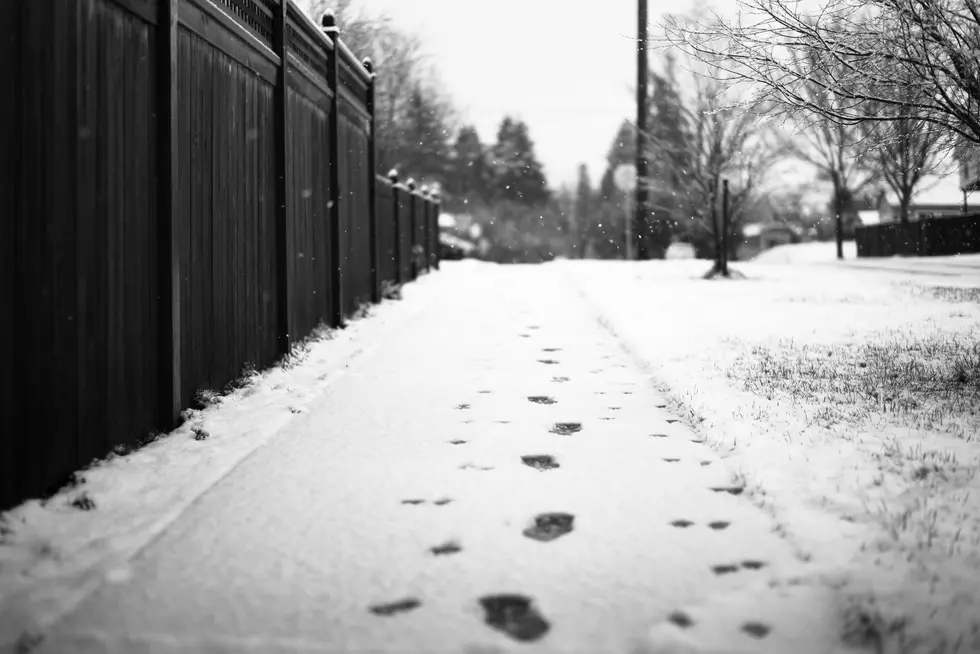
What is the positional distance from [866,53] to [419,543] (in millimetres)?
3865

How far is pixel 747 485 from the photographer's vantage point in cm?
343

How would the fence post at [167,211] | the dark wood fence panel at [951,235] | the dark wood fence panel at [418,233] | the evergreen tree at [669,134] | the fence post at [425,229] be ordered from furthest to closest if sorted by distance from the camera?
the dark wood fence panel at [951,235] < the fence post at [425,229] < the evergreen tree at [669,134] < the dark wood fence panel at [418,233] < the fence post at [167,211]

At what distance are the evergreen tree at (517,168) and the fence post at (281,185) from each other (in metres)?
51.2

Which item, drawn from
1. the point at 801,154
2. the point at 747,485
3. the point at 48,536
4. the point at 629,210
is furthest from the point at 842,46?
the point at 629,210

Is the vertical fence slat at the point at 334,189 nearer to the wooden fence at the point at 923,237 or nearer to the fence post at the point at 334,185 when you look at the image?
the fence post at the point at 334,185

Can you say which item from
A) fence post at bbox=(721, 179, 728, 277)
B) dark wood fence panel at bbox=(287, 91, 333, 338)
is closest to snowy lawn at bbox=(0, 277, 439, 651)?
dark wood fence panel at bbox=(287, 91, 333, 338)

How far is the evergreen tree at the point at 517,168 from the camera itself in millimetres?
57522

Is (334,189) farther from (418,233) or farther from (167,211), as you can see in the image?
(418,233)

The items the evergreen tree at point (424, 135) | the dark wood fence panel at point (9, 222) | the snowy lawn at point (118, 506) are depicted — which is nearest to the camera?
the snowy lawn at point (118, 506)

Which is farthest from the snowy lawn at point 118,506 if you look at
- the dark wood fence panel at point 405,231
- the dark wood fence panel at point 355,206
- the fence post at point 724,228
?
the fence post at point 724,228

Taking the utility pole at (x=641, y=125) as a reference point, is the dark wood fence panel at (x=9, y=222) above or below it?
below

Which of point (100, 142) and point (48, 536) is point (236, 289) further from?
point (48, 536)

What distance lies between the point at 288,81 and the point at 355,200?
322 centimetres

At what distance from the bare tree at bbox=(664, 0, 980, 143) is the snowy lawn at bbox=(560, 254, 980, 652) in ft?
5.67
